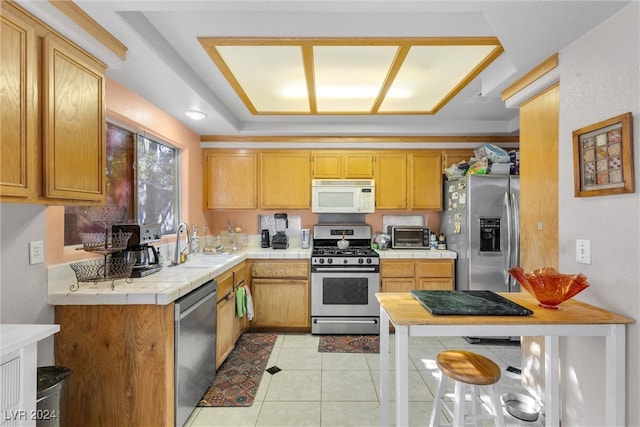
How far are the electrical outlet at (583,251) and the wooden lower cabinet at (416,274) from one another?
6.30 feet

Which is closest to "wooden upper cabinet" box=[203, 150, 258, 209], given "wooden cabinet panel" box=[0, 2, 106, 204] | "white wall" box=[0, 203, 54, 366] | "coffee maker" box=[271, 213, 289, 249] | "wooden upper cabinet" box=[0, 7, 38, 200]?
"coffee maker" box=[271, 213, 289, 249]

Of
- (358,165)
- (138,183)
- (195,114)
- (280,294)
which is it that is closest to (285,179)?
(358,165)

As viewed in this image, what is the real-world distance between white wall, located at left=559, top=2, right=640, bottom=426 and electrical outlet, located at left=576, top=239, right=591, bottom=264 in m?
0.02

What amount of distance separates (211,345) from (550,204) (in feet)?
8.55

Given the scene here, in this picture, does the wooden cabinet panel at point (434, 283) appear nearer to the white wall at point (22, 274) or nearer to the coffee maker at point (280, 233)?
the coffee maker at point (280, 233)

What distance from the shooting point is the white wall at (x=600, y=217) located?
1.35 m

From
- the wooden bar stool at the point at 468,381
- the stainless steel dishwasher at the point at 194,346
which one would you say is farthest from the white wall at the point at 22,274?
the wooden bar stool at the point at 468,381

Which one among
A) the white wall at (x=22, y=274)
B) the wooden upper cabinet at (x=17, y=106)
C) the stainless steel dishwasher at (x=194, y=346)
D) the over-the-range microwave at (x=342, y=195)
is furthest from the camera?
the over-the-range microwave at (x=342, y=195)

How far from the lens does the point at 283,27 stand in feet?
5.90

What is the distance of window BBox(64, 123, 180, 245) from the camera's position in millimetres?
2064

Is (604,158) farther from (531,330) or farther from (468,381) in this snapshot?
(468,381)

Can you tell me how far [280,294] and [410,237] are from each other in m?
1.78

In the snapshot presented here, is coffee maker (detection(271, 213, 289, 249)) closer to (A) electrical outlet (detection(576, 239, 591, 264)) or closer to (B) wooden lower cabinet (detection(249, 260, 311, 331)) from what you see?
(B) wooden lower cabinet (detection(249, 260, 311, 331))

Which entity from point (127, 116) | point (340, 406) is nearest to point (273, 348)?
point (340, 406)
